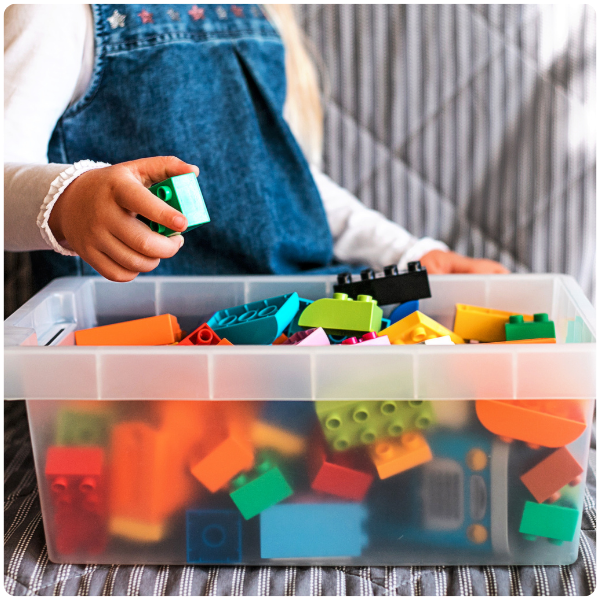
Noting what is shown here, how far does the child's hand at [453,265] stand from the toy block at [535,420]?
323 mm

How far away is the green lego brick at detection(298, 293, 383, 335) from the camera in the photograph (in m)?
0.45

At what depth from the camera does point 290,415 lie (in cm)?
37

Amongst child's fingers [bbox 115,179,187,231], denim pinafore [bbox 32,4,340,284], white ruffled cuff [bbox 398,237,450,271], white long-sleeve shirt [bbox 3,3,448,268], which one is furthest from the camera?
white ruffled cuff [bbox 398,237,450,271]

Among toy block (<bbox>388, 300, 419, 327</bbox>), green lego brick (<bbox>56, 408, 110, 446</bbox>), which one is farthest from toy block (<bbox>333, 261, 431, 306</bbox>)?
green lego brick (<bbox>56, 408, 110, 446</bbox>)

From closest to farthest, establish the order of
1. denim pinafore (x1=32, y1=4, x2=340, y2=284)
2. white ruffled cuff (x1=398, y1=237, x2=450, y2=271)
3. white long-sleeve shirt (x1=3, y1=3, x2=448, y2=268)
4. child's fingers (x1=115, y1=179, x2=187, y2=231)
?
child's fingers (x1=115, y1=179, x2=187, y2=231)
white long-sleeve shirt (x1=3, y1=3, x2=448, y2=268)
denim pinafore (x1=32, y1=4, x2=340, y2=284)
white ruffled cuff (x1=398, y1=237, x2=450, y2=271)

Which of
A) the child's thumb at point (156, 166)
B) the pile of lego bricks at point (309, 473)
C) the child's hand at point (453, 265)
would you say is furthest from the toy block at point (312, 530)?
the child's hand at point (453, 265)

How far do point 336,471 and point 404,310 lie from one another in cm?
19

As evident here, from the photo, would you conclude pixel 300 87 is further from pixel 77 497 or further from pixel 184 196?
pixel 77 497

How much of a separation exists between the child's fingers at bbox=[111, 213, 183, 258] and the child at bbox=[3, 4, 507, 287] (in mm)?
78

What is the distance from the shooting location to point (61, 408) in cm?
37

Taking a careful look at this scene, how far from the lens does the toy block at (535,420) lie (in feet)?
1.19

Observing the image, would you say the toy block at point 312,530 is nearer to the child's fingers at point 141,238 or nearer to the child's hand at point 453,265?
the child's fingers at point 141,238

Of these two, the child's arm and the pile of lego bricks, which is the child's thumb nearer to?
the pile of lego bricks

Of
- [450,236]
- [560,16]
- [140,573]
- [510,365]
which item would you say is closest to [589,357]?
[510,365]
